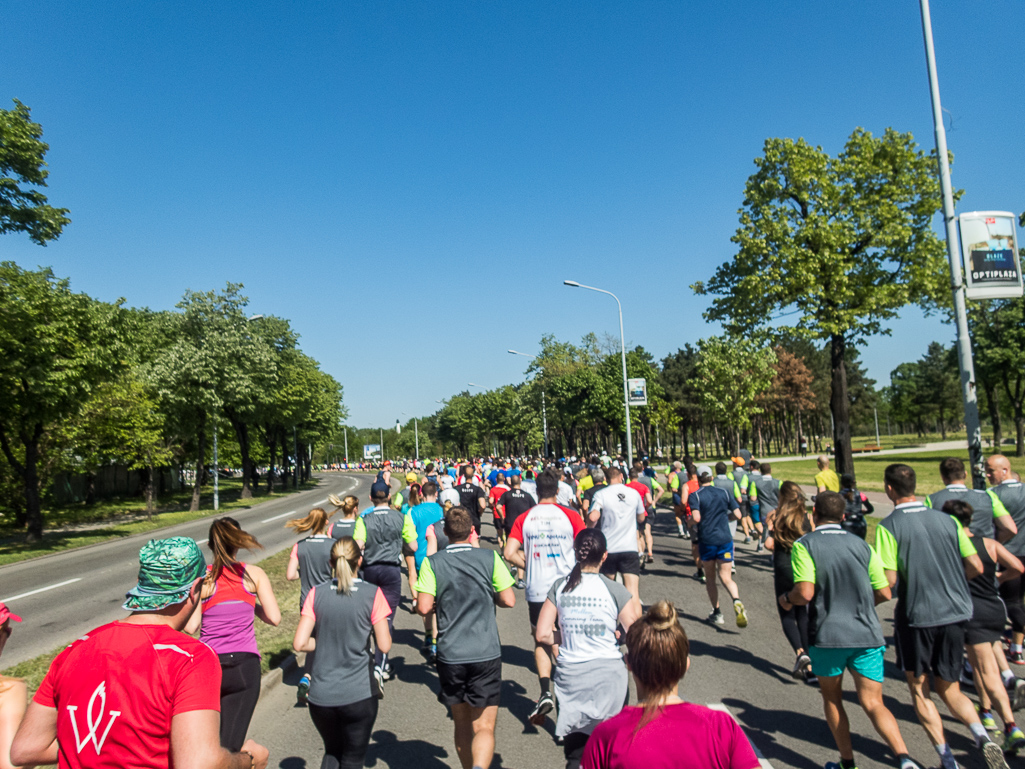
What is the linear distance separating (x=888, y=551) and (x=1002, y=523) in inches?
60.7

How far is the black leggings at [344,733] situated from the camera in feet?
13.1

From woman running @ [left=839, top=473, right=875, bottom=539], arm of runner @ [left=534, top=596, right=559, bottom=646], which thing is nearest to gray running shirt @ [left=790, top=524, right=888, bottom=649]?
arm of runner @ [left=534, top=596, right=559, bottom=646]

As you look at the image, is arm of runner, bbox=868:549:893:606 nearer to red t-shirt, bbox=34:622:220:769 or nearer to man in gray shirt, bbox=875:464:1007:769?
man in gray shirt, bbox=875:464:1007:769

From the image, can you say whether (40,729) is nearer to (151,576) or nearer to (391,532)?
(151,576)

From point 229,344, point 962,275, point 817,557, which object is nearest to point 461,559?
point 817,557

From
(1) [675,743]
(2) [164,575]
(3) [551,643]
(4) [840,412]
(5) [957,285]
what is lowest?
(3) [551,643]

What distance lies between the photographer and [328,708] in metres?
3.99

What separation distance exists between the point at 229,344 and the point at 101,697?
3256 cm

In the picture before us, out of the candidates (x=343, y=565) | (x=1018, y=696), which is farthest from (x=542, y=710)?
(x=1018, y=696)

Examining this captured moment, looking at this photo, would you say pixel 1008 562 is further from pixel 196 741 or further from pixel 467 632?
pixel 196 741

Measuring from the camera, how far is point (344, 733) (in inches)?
157

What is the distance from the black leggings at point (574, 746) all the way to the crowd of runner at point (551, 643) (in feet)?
0.04

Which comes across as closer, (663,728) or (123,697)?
(123,697)

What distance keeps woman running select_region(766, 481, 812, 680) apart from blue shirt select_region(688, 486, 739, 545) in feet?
6.44
